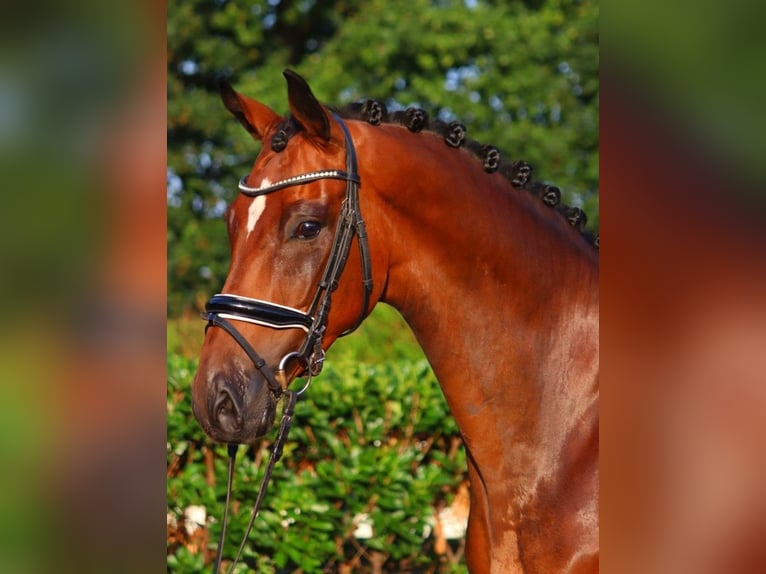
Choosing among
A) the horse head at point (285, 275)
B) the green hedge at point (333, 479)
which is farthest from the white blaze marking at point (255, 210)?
the green hedge at point (333, 479)

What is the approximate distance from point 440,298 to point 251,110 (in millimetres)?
863

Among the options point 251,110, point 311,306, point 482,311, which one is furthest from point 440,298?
point 251,110

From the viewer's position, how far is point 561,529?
2.35m

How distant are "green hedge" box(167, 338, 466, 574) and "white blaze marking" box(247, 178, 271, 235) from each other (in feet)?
8.24

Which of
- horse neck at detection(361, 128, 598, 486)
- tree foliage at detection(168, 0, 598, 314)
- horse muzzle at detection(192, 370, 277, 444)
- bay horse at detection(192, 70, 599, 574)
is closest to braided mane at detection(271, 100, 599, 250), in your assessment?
bay horse at detection(192, 70, 599, 574)

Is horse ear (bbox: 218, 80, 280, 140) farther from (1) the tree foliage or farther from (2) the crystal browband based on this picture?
(1) the tree foliage

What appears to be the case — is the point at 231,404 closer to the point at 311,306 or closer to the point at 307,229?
the point at 311,306

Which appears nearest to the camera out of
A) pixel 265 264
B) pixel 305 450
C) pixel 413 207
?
pixel 265 264

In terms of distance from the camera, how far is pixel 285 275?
2.29m
